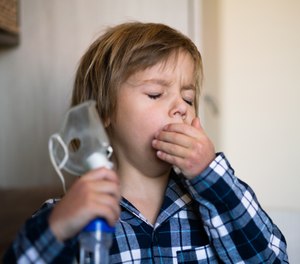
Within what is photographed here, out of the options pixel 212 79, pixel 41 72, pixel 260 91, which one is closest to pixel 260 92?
pixel 260 91

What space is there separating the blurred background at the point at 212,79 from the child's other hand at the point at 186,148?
449 millimetres

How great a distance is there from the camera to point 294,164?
1819 millimetres

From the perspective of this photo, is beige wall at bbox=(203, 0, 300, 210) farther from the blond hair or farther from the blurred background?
the blond hair

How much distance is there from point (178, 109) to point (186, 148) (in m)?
0.09

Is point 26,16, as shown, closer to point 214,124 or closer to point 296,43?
point 214,124

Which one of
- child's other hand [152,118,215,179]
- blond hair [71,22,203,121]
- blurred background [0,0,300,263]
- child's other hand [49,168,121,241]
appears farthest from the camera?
blurred background [0,0,300,263]

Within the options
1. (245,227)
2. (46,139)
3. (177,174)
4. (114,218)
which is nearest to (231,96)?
(46,139)

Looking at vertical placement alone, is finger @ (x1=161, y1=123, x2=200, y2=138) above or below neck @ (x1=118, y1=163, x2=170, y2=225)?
above

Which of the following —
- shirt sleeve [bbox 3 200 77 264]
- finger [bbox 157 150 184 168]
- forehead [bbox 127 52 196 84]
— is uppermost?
forehead [bbox 127 52 196 84]

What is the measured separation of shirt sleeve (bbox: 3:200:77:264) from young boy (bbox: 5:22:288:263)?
0.10 metres

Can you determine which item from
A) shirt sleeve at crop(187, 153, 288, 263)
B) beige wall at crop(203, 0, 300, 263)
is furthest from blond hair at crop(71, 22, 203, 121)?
beige wall at crop(203, 0, 300, 263)

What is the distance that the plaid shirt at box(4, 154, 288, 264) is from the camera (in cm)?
78

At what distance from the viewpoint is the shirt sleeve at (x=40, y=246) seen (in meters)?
0.60

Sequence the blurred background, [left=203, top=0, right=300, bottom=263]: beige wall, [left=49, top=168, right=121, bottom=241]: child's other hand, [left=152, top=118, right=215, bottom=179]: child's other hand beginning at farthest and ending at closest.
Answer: [left=203, top=0, right=300, bottom=263]: beige wall
the blurred background
[left=152, top=118, right=215, bottom=179]: child's other hand
[left=49, top=168, right=121, bottom=241]: child's other hand
